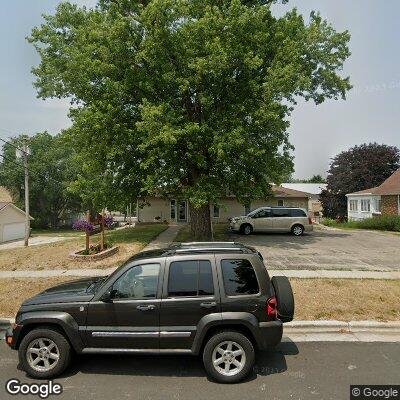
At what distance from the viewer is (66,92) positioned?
19031 millimetres

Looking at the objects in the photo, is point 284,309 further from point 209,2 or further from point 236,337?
point 209,2

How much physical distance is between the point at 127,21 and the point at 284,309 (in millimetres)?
15467

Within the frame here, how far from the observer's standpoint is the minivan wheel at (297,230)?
22484 millimetres

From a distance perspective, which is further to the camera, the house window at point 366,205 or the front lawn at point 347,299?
the house window at point 366,205

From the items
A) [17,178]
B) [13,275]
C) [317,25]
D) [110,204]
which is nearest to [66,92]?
[110,204]

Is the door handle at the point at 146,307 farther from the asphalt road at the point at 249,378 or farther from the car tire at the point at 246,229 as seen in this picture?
the car tire at the point at 246,229

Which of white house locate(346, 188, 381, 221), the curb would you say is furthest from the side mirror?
white house locate(346, 188, 381, 221)

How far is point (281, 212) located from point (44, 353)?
1912 cm

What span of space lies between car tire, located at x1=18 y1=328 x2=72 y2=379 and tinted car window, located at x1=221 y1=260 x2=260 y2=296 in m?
2.40

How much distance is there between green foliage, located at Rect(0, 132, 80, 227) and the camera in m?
56.0

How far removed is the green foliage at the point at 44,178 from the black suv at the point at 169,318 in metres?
51.7

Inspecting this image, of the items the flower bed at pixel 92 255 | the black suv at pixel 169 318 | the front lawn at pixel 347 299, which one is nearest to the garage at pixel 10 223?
the flower bed at pixel 92 255
